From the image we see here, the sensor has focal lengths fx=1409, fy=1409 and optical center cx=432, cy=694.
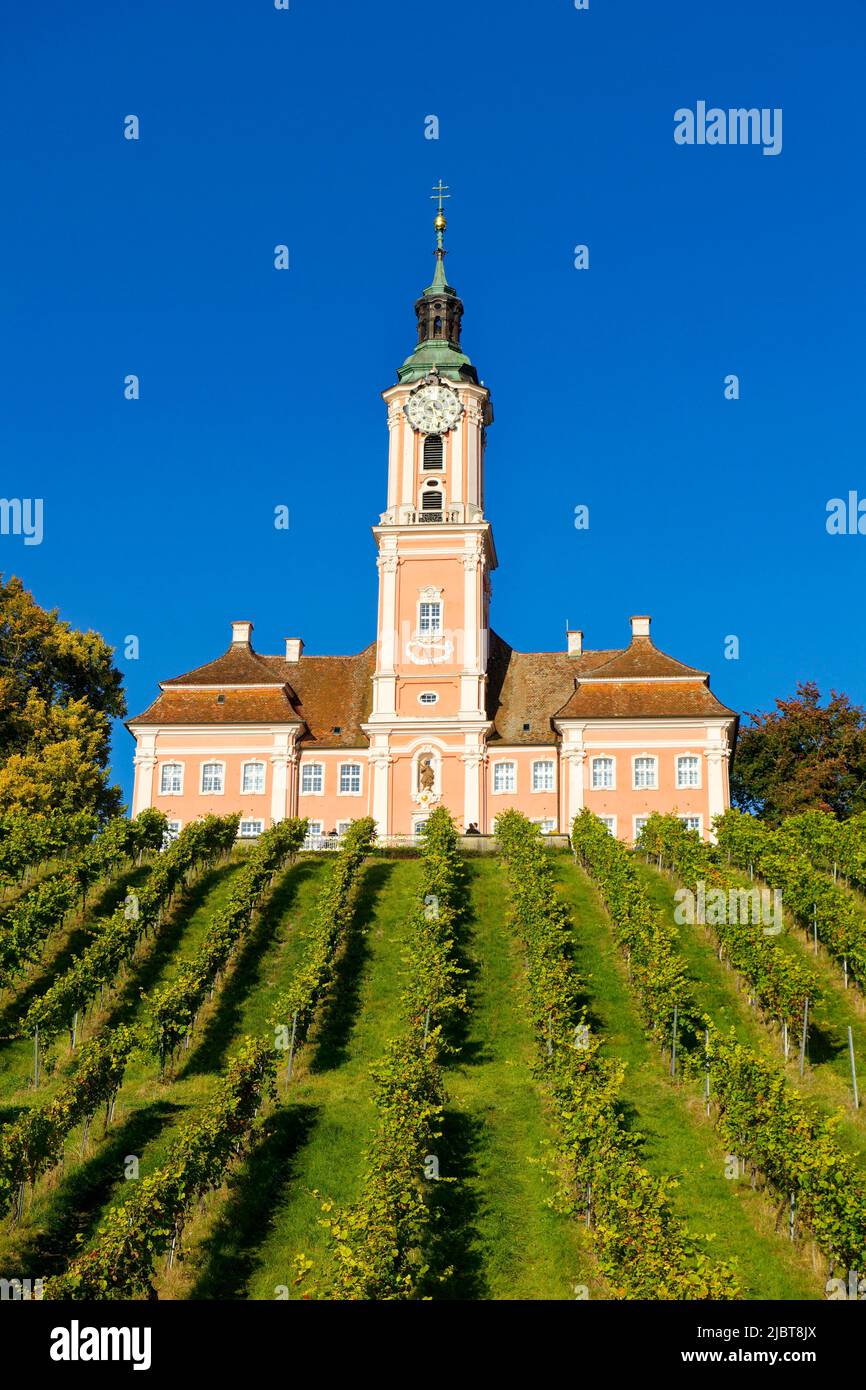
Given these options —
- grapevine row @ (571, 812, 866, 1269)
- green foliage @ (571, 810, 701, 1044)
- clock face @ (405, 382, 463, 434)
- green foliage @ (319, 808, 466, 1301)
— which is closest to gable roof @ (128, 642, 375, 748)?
clock face @ (405, 382, 463, 434)

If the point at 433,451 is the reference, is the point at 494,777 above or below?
below

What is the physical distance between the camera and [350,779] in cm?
6150

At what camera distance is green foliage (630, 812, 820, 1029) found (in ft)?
104

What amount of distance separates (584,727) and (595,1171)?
37.8 meters

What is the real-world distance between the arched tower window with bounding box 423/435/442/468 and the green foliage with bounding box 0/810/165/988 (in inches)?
931

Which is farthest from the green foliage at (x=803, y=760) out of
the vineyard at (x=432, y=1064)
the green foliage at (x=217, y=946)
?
the green foliage at (x=217, y=946)

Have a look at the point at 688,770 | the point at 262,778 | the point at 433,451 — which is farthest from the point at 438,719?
the point at 433,451

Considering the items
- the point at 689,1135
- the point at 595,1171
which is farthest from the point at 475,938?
the point at 595,1171

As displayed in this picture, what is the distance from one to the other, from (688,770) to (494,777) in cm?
824

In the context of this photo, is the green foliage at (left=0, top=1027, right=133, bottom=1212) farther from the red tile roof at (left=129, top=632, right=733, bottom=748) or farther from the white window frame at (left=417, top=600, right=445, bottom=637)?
the white window frame at (left=417, top=600, right=445, bottom=637)

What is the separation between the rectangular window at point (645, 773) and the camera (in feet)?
194

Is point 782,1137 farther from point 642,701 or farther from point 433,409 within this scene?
point 433,409

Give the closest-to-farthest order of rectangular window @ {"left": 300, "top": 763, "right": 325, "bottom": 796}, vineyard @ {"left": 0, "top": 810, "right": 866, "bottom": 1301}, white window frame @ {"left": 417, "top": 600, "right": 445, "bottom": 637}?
vineyard @ {"left": 0, "top": 810, "right": 866, "bottom": 1301} → rectangular window @ {"left": 300, "top": 763, "right": 325, "bottom": 796} → white window frame @ {"left": 417, "top": 600, "right": 445, "bottom": 637}
